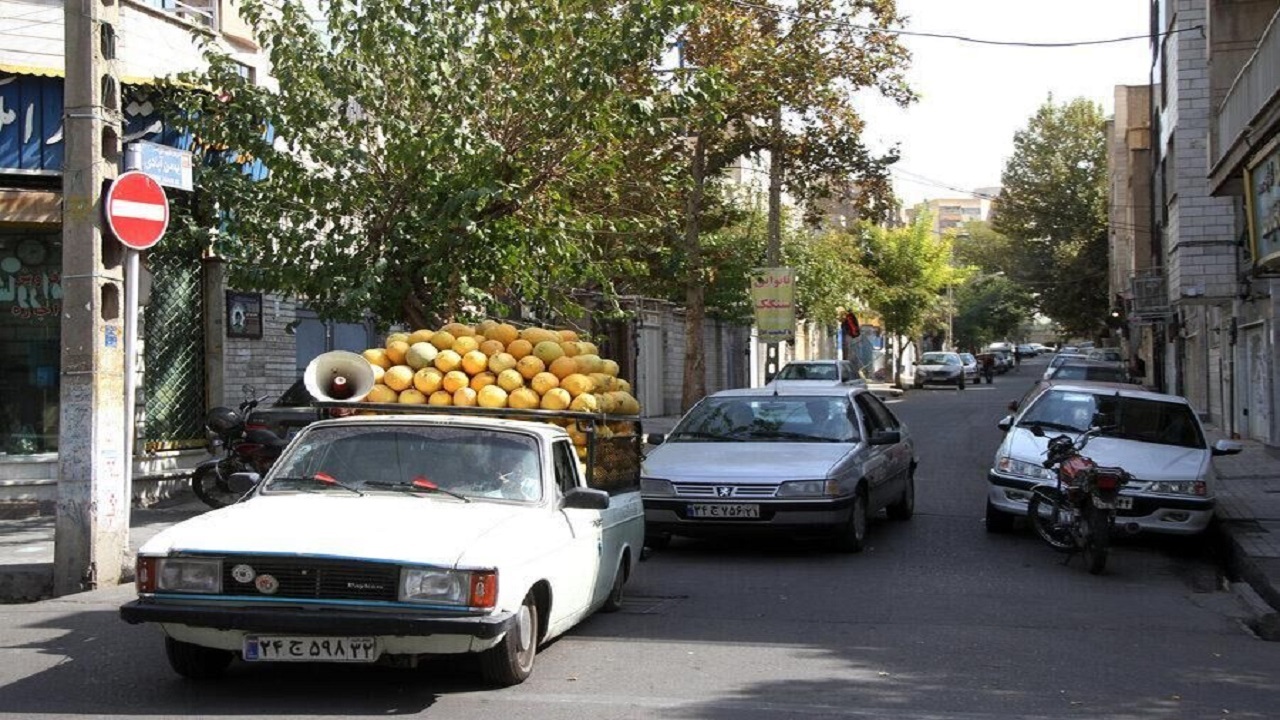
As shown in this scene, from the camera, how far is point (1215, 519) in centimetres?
1340

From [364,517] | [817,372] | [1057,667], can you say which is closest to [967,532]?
[1057,667]

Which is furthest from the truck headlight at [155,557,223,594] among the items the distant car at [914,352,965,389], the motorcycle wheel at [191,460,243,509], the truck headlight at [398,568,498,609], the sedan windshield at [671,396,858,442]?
the distant car at [914,352,965,389]

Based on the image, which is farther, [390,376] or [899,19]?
[899,19]

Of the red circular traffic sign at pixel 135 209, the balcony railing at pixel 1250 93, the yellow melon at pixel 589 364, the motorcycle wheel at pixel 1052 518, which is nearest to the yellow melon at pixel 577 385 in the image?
→ the yellow melon at pixel 589 364

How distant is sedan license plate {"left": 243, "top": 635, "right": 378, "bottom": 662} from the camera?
591 cm

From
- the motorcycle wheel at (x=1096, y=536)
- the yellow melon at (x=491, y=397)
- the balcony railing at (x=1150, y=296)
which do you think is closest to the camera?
the yellow melon at (x=491, y=397)

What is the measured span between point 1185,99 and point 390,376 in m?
17.7

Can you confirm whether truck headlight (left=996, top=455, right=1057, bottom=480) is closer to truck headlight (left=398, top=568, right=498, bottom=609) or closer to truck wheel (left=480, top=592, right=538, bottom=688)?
truck wheel (left=480, top=592, right=538, bottom=688)

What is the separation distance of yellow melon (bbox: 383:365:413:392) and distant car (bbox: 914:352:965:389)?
46612 mm

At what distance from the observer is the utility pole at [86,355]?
385 inches

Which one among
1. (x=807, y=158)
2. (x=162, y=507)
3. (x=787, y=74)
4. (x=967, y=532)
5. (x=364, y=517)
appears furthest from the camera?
(x=807, y=158)

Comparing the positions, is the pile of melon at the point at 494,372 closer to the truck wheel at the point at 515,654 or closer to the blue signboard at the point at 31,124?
the truck wheel at the point at 515,654

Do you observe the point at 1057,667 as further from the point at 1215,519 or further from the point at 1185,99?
the point at 1185,99

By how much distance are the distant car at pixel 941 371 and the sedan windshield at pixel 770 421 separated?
41780 mm
